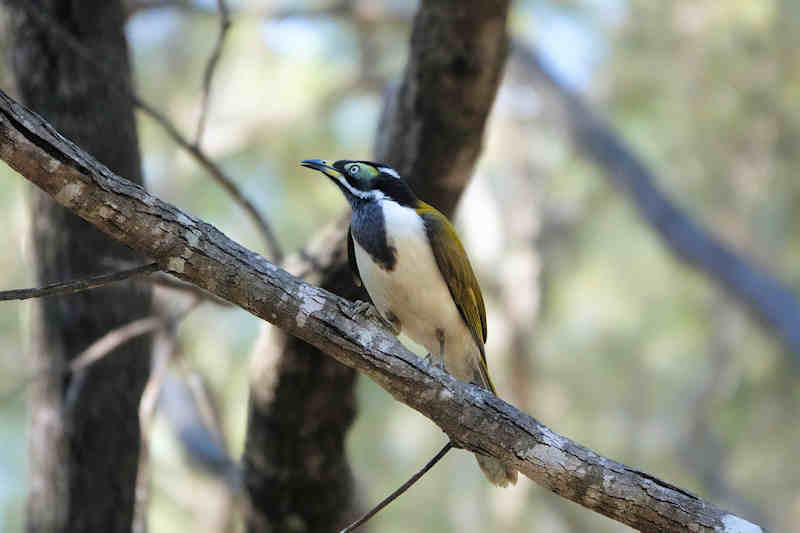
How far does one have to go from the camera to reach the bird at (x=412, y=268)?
3566 mm

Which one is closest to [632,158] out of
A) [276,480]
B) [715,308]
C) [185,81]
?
[715,308]

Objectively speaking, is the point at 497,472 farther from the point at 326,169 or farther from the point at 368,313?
the point at 326,169

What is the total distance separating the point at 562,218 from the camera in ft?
42.9

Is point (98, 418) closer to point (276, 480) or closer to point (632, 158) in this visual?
point (276, 480)

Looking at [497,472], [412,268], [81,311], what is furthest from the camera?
[81,311]

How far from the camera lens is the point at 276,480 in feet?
14.8

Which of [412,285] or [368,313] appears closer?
[368,313]

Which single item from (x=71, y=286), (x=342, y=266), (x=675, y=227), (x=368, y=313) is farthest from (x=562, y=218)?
(x=71, y=286)

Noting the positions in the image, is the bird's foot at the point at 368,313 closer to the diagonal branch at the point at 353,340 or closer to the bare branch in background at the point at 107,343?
the diagonal branch at the point at 353,340

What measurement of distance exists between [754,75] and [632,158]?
7.55ft

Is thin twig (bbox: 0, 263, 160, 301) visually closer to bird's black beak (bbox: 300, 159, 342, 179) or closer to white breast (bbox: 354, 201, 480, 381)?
white breast (bbox: 354, 201, 480, 381)

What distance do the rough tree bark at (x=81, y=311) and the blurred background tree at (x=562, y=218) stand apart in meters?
4.36

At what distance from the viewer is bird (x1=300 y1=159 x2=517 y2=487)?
11.7 ft

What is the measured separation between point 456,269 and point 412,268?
0.25m
